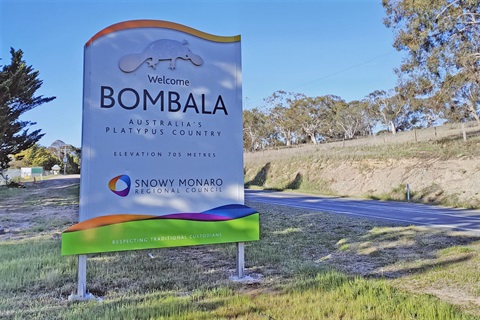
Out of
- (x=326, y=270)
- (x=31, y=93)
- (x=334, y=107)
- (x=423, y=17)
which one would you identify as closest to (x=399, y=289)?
(x=326, y=270)

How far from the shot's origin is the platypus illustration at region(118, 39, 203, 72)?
4.50 metres

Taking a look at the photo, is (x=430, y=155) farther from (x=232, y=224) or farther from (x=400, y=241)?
(x=232, y=224)

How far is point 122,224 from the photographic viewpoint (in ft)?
14.1

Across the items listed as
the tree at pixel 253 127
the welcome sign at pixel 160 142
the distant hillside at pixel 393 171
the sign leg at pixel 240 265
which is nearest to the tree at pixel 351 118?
the tree at pixel 253 127

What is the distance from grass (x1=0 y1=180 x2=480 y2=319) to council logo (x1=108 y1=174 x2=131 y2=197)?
Result: 3.72 feet

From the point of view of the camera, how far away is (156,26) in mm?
4730

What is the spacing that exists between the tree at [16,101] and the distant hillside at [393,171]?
2150 centimetres

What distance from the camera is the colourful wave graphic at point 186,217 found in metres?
4.13

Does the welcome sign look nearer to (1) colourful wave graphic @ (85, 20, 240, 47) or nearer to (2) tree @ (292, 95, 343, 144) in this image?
(1) colourful wave graphic @ (85, 20, 240, 47)

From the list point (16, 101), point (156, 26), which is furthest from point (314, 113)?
point (156, 26)

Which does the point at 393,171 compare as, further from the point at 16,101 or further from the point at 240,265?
the point at 16,101

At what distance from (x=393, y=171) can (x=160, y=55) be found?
23.0 m

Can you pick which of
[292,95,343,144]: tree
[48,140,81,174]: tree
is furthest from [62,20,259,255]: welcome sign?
[292,95,343,144]: tree

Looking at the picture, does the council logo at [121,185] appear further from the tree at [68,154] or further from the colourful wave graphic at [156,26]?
the tree at [68,154]
